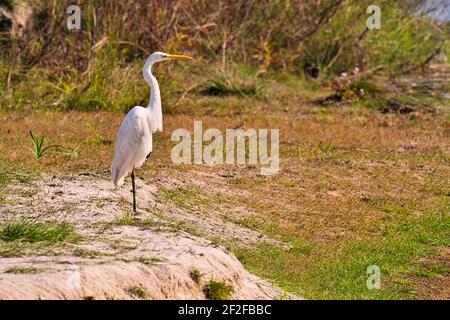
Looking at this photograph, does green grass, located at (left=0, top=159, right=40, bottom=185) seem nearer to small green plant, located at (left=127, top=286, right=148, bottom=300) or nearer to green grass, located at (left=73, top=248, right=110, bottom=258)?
green grass, located at (left=73, top=248, right=110, bottom=258)

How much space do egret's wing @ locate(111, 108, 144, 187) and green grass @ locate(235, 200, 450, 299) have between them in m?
1.30

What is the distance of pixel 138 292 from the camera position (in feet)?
21.7

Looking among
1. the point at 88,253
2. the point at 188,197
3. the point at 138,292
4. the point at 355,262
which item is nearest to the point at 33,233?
the point at 88,253

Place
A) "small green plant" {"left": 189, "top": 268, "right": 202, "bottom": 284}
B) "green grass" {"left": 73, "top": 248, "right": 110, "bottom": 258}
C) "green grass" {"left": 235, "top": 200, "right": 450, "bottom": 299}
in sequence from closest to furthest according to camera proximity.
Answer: "small green plant" {"left": 189, "top": 268, "right": 202, "bottom": 284} < "green grass" {"left": 73, "top": 248, "right": 110, "bottom": 258} < "green grass" {"left": 235, "top": 200, "right": 450, "bottom": 299}

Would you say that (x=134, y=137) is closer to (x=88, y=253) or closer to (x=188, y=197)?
(x=188, y=197)

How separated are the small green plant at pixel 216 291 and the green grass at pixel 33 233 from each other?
1155mm

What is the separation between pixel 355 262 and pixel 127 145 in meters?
2.15

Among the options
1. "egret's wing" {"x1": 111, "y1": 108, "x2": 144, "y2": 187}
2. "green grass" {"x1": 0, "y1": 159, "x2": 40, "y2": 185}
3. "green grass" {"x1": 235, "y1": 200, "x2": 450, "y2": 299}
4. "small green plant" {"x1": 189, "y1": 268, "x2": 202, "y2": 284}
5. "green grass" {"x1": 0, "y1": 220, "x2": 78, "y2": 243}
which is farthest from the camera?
"green grass" {"x1": 0, "y1": 159, "x2": 40, "y2": 185}

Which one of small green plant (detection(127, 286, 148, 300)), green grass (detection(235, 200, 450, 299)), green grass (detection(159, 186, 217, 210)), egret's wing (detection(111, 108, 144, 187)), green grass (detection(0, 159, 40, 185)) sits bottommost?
green grass (detection(235, 200, 450, 299))

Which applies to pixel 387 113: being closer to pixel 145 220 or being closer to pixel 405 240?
pixel 405 240

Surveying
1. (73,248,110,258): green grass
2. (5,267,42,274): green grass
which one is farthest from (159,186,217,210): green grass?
(5,267,42,274): green grass

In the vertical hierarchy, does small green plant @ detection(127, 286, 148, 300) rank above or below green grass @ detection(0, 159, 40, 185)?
→ below

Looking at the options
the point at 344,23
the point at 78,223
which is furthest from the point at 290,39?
the point at 78,223

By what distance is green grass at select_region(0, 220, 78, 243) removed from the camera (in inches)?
299
